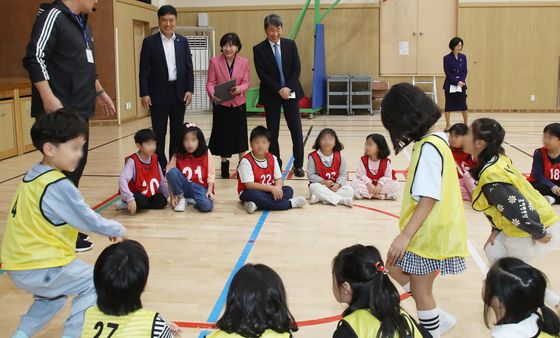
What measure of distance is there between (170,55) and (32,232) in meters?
3.69

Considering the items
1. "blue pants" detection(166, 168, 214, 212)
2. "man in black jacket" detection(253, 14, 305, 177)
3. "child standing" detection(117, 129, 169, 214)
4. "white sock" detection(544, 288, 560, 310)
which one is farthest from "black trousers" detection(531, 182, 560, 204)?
"child standing" detection(117, 129, 169, 214)

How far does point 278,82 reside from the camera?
20.9 feet

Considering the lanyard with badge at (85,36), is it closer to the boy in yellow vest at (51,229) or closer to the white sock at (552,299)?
the boy in yellow vest at (51,229)

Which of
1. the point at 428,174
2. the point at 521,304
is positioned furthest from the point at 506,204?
the point at 521,304

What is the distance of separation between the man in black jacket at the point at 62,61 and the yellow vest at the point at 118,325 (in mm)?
1902

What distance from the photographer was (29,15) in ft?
36.2

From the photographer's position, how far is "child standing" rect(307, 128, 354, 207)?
532 centimetres

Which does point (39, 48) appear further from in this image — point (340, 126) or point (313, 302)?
point (340, 126)

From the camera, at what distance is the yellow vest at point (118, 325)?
5.95ft

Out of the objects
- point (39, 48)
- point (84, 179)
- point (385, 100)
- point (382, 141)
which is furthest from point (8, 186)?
point (385, 100)

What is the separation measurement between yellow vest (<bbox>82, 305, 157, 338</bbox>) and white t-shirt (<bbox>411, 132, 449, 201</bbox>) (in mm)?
1044

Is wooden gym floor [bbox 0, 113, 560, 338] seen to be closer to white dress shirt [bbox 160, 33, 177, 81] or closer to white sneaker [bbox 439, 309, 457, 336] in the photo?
white sneaker [bbox 439, 309, 457, 336]

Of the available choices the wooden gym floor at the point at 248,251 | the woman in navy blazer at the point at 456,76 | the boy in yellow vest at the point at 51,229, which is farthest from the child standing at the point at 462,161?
the woman in navy blazer at the point at 456,76

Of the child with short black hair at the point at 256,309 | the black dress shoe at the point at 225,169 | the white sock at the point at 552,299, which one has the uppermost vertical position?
the child with short black hair at the point at 256,309
